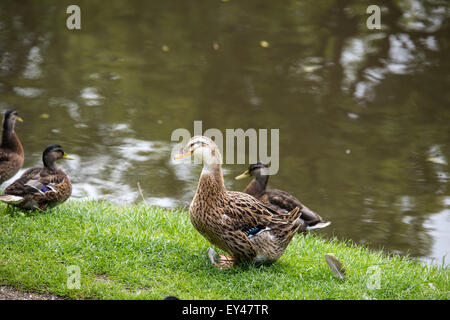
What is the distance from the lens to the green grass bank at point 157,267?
4.79 m

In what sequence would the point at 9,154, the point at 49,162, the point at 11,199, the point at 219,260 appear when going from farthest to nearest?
the point at 9,154, the point at 49,162, the point at 11,199, the point at 219,260

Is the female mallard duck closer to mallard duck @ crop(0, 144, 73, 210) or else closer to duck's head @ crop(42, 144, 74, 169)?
mallard duck @ crop(0, 144, 73, 210)

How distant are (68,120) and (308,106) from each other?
14.7 ft

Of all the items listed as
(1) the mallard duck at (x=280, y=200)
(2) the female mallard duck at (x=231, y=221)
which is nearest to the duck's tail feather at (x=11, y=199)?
(2) the female mallard duck at (x=231, y=221)

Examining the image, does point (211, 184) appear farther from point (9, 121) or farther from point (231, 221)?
point (9, 121)

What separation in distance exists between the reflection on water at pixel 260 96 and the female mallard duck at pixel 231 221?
2.74 meters

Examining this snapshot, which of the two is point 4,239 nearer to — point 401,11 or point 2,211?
point 2,211

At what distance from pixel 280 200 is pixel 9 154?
3.51 m

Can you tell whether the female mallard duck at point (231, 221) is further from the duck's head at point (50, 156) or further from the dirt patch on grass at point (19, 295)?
the duck's head at point (50, 156)

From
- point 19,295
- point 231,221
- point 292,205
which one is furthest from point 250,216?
point 19,295

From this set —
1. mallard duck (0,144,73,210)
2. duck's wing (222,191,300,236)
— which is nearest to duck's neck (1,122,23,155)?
mallard duck (0,144,73,210)

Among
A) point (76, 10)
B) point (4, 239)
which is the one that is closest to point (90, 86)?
point (76, 10)

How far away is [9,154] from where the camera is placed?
7523mm

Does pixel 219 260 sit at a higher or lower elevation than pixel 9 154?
lower
